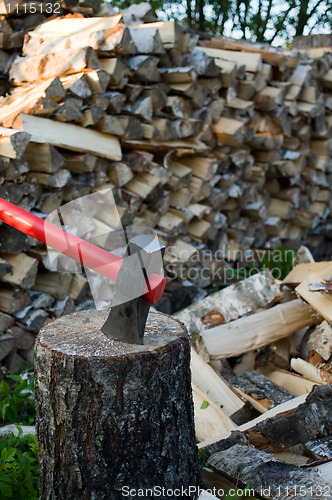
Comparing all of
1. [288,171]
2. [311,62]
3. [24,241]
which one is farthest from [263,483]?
[311,62]

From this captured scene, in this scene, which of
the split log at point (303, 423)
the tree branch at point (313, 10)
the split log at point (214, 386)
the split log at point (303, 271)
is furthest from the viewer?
the tree branch at point (313, 10)

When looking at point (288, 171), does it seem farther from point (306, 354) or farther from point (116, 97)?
point (306, 354)

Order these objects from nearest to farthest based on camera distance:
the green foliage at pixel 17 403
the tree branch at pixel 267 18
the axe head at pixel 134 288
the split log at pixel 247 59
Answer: the axe head at pixel 134 288, the green foliage at pixel 17 403, the split log at pixel 247 59, the tree branch at pixel 267 18

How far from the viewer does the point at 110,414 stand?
1527 mm

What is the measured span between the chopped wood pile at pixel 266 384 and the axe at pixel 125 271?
0.63 meters

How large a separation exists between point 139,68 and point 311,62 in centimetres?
247

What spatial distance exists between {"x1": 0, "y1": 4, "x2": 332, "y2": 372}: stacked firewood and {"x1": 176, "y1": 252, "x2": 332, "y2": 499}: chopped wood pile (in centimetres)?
102

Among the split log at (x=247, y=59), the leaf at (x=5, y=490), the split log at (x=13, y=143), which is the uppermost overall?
the split log at (x=13, y=143)

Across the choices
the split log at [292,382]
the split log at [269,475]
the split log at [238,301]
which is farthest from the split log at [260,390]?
the split log at [269,475]

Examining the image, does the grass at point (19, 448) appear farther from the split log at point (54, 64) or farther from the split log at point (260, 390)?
the split log at point (54, 64)

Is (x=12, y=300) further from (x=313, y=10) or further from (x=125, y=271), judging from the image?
(x=313, y=10)

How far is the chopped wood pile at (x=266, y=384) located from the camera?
5.72 feet

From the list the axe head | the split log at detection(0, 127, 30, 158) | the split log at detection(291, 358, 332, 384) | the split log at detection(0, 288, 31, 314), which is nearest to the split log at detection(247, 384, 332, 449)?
the split log at detection(291, 358, 332, 384)

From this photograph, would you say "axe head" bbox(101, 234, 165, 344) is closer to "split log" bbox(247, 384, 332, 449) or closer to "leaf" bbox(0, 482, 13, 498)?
"leaf" bbox(0, 482, 13, 498)
